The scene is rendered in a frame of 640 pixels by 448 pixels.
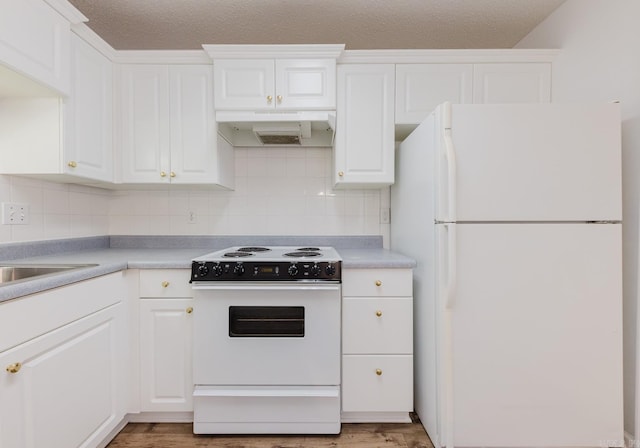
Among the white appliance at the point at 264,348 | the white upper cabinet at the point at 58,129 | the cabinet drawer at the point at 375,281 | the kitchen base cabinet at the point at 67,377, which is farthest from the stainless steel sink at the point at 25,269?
the cabinet drawer at the point at 375,281

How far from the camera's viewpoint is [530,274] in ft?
4.77

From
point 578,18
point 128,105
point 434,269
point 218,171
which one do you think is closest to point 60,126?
point 128,105

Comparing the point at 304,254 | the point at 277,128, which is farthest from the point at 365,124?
the point at 304,254

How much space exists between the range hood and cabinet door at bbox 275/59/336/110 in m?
0.07

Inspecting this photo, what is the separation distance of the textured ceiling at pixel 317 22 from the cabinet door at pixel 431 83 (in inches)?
13.0

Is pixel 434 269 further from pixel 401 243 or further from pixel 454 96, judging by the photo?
pixel 454 96

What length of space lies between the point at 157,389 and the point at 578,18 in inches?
125

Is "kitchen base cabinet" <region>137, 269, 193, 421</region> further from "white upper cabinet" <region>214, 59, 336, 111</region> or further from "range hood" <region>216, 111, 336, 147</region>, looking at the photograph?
"white upper cabinet" <region>214, 59, 336, 111</region>

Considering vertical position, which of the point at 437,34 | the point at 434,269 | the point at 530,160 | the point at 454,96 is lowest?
the point at 434,269

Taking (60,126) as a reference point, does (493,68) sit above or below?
above

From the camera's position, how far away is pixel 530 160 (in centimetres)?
144

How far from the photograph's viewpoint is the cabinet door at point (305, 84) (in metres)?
1.99

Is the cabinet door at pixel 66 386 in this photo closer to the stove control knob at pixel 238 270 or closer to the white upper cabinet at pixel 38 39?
the stove control knob at pixel 238 270

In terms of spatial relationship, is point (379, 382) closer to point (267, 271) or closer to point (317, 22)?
point (267, 271)
